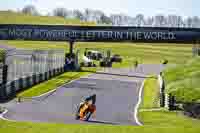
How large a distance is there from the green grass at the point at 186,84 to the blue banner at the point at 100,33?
2525 mm

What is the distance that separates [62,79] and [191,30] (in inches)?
657

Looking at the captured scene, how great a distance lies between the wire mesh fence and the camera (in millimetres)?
40875

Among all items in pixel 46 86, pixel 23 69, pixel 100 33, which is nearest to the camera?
pixel 100 33

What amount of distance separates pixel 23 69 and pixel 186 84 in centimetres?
1471

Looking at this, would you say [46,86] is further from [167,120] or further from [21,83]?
[167,120]

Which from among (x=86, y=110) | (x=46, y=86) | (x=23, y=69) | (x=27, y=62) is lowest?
(x=46, y=86)

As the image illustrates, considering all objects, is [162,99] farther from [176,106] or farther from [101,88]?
[101,88]

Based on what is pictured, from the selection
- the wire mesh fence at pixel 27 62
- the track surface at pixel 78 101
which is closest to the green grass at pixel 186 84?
the track surface at pixel 78 101

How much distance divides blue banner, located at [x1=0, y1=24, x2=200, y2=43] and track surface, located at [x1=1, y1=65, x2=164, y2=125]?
176 inches

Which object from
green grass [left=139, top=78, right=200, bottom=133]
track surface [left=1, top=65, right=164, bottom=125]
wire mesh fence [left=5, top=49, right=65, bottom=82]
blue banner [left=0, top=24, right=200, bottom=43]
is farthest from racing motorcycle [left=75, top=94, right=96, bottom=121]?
blue banner [left=0, top=24, right=200, bottom=43]

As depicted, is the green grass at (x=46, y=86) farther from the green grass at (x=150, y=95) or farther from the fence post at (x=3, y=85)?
the green grass at (x=150, y=95)

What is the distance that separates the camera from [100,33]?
41.9 m

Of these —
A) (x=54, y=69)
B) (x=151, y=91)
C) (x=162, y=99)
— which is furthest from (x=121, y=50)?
(x=162, y=99)

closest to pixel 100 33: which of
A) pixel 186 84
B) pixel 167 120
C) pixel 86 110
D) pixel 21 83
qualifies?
pixel 21 83
